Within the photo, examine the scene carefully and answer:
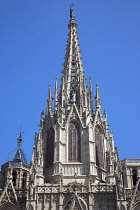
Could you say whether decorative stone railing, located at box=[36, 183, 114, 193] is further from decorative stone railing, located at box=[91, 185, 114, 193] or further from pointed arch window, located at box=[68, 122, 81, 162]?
pointed arch window, located at box=[68, 122, 81, 162]

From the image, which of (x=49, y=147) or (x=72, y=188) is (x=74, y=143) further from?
(x=72, y=188)

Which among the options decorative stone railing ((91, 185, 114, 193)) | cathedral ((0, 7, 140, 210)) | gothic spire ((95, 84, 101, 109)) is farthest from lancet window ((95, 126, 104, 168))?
decorative stone railing ((91, 185, 114, 193))

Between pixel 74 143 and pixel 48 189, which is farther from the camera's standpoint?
pixel 74 143

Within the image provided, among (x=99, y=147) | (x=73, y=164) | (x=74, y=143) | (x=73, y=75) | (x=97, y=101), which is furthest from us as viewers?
(x=73, y=75)

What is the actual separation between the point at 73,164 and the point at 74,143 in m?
3.11

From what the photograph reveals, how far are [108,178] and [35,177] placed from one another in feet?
29.6

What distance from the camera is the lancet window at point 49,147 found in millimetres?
48375

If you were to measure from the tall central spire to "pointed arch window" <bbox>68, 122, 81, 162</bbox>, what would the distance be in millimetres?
4387

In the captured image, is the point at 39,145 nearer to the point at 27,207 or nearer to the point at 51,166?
the point at 51,166

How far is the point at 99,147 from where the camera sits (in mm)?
50188

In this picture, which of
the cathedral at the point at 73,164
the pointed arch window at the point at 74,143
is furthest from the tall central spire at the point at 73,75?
the pointed arch window at the point at 74,143

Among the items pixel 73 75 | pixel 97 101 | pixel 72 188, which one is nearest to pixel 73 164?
pixel 72 188

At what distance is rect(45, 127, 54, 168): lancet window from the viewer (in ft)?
159

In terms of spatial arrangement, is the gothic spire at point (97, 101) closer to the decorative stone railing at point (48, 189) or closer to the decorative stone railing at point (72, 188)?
the decorative stone railing at point (72, 188)
